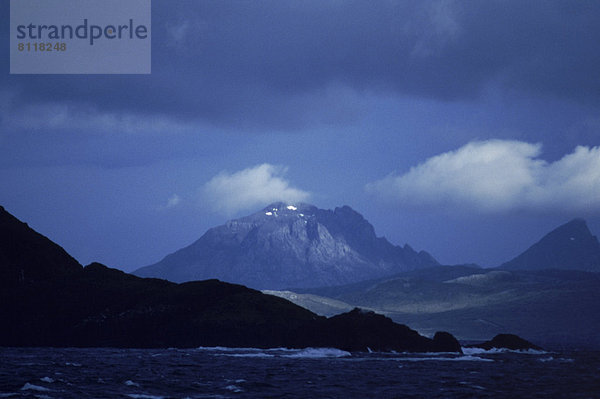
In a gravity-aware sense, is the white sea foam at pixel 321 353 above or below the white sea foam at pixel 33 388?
below

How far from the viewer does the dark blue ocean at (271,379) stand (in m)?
87.2

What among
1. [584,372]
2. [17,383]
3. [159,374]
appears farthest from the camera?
[584,372]

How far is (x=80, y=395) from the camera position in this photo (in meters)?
80.6

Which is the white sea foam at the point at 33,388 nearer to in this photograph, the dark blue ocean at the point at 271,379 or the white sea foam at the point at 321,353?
the dark blue ocean at the point at 271,379

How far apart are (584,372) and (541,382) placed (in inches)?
1205

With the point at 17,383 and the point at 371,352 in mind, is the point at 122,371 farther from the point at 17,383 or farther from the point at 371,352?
the point at 371,352

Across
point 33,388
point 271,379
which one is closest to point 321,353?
point 271,379

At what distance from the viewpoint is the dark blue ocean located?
87188 millimetres

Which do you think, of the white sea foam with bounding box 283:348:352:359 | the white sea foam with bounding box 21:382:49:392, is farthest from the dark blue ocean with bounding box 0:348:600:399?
the white sea foam with bounding box 283:348:352:359

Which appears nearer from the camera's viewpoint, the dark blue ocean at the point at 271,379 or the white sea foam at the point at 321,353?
the dark blue ocean at the point at 271,379

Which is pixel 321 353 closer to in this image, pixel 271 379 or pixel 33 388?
pixel 271 379

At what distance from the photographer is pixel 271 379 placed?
105688 mm

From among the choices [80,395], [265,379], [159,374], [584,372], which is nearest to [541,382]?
[584,372]

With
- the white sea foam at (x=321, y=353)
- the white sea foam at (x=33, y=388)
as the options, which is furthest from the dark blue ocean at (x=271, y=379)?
the white sea foam at (x=321, y=353)
